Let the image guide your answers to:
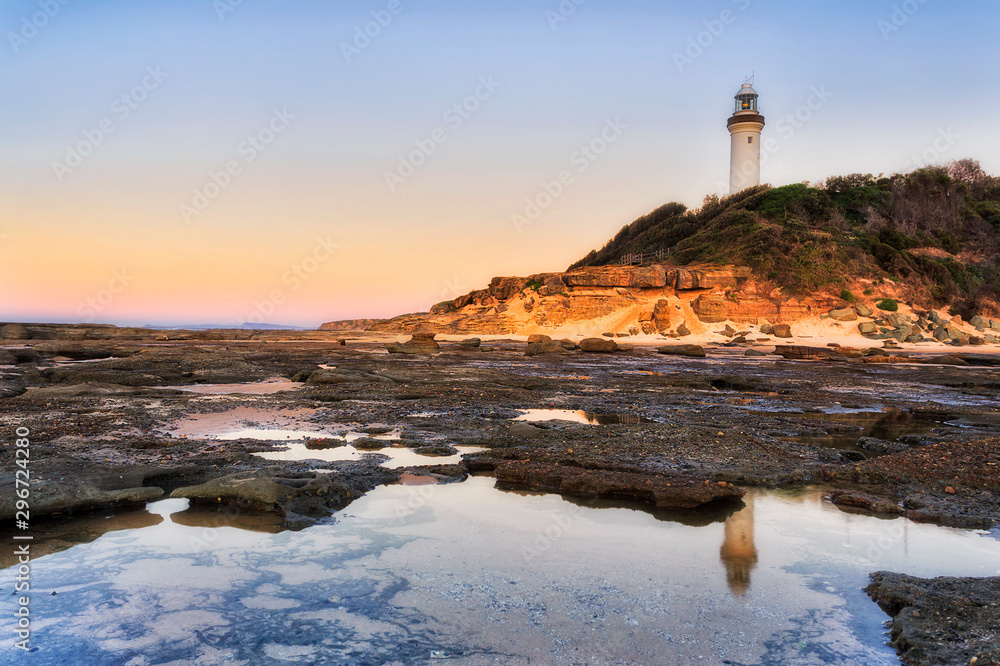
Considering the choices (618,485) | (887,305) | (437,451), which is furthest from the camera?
(887,305)

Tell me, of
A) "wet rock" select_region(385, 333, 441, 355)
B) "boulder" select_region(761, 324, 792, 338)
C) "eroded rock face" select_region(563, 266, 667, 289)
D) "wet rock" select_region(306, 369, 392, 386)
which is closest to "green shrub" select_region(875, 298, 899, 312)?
"boulder" select_region(761, 324, 792, 338)

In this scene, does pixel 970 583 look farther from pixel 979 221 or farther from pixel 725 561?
pixel 979 221

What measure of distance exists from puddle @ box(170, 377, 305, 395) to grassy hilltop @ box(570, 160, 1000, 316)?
33.3m

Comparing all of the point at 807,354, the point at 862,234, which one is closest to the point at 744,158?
the point at 862,234

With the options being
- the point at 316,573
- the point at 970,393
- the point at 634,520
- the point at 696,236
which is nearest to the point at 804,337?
the point at 696,236

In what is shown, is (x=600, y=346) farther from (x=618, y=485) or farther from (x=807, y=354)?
(x=618, y=485)

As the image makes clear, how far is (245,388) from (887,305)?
35.4 metres

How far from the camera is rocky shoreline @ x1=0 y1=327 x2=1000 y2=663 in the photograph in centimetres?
518

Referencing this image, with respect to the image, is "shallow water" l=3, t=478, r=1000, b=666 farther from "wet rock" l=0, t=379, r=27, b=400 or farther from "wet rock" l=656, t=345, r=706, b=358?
"wet rock" l=656, t=345, r=706, b=358

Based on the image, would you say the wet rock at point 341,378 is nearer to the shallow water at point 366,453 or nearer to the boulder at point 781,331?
the shallow water at point 366,453

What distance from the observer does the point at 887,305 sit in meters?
35.1

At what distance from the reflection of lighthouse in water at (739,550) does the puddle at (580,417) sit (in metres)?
4.03

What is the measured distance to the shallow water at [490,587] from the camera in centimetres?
285

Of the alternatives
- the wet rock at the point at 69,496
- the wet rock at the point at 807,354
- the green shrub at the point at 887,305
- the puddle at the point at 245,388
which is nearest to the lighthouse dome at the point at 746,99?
the green shrub at the point at 887,305
